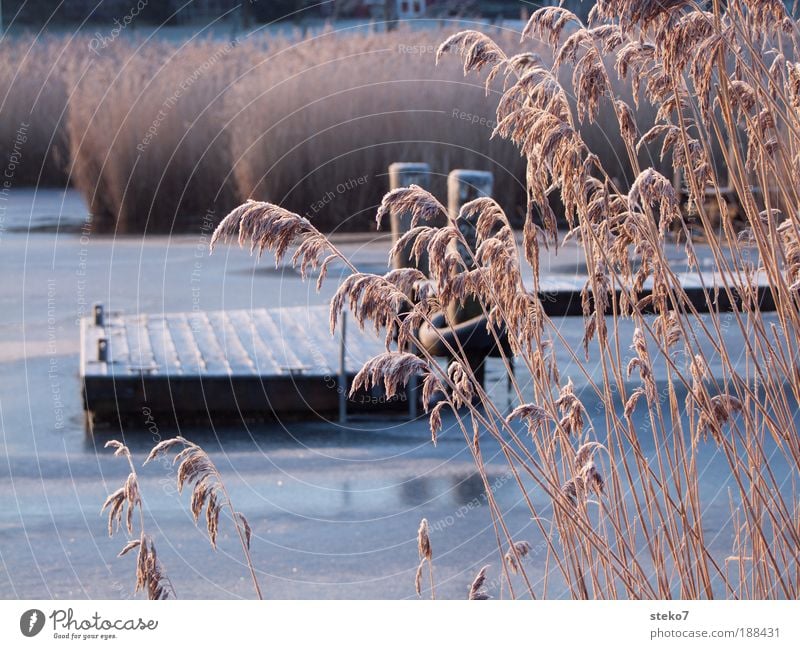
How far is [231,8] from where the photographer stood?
729 cm

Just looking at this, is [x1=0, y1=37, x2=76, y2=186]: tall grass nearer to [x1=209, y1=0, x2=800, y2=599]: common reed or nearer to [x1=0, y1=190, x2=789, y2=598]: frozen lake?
[x1=0, y1=190, x2=789, y2=598]: frozen lake

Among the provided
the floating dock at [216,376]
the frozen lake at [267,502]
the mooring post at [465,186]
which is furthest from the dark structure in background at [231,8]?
the frozen lake at [267,502]

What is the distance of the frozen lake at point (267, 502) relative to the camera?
3105mm

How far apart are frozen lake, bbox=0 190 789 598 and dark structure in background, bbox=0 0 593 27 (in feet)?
7.82

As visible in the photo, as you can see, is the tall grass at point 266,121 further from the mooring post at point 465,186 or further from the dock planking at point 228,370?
the dock planking at point 228,370

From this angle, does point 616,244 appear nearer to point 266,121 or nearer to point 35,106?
point 266,121

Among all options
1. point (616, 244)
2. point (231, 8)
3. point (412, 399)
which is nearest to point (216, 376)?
point (412, 399)

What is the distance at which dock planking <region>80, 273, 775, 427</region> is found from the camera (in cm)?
420

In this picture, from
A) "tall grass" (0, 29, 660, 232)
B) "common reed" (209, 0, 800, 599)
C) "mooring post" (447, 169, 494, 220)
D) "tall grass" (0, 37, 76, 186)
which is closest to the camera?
"common reed" (209, 0, 800, 599)

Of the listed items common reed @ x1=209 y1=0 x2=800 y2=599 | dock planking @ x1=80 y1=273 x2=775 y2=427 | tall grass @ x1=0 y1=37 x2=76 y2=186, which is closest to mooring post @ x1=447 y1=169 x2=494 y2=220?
dock planking @ x1=80 y1=273 x2=775 y2=427

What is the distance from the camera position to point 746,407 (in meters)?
1.85

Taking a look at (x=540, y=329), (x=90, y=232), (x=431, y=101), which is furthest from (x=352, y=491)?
(x=90, y=232)

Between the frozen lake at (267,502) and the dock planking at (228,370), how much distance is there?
10 cm

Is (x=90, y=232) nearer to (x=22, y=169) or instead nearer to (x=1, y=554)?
(x=22, y=169)
